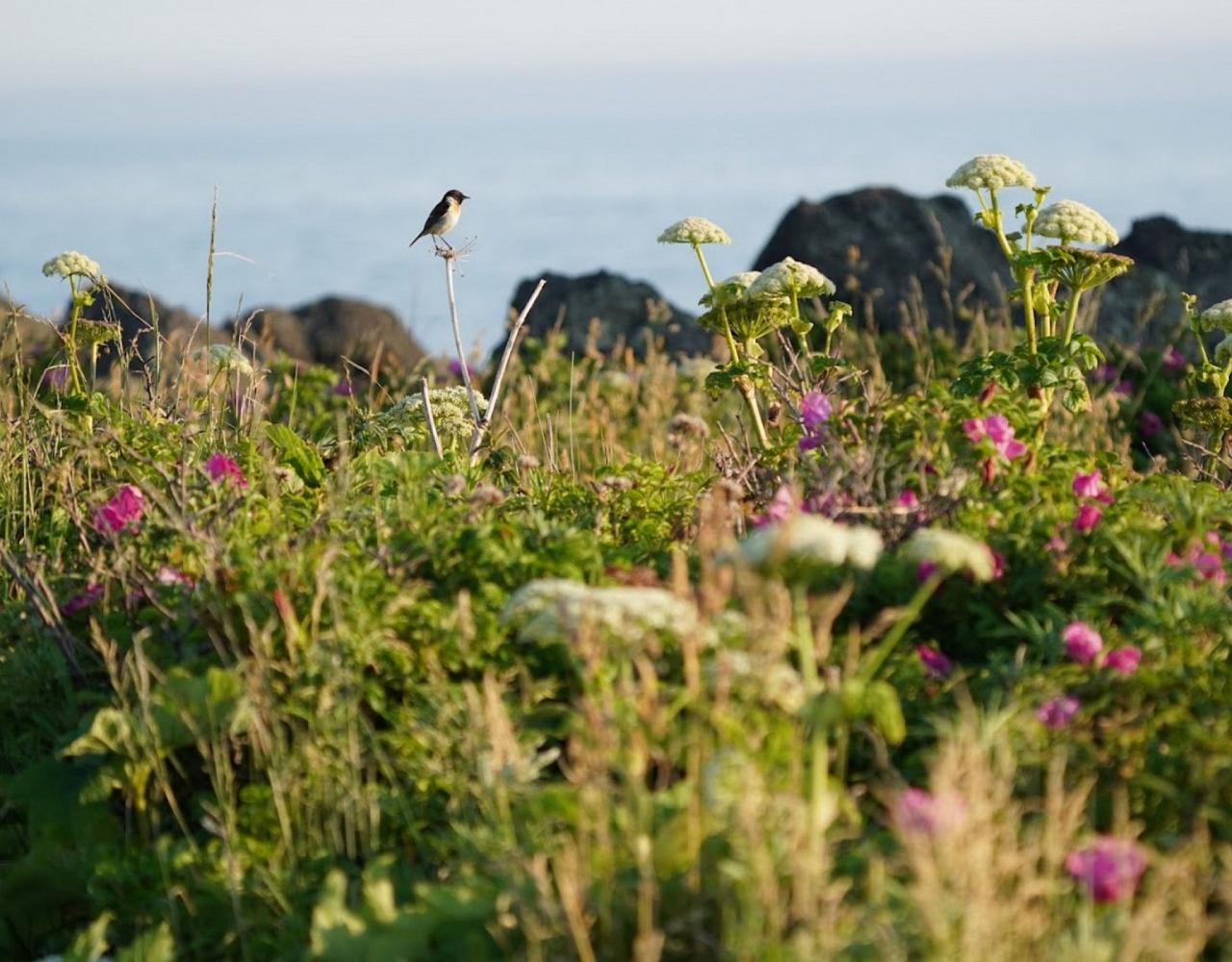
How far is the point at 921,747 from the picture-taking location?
333 centimetres

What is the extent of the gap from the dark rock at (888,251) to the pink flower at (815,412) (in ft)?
26.5

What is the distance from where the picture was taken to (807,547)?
2820mm

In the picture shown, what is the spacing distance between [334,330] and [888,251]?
4.58 metres

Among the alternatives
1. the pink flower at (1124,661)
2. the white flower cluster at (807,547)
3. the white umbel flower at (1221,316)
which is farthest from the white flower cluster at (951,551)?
the white umbel flower at (1221,316)

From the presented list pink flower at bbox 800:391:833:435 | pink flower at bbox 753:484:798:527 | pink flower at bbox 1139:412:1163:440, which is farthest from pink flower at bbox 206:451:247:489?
pink flower at bbox 1139:412:1163:440

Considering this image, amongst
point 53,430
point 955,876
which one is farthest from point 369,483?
point 955,876

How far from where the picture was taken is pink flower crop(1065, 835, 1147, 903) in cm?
251

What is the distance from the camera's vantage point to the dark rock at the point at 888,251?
12727mm

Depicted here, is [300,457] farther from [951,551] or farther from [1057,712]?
[1057,712]

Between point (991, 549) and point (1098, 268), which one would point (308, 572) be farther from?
point (1098, 268)

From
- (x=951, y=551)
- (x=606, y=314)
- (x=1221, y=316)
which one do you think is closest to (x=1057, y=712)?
(x=951, y=551)

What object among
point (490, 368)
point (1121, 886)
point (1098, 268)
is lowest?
point (490, 368)

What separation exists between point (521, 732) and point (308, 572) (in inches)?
27.1

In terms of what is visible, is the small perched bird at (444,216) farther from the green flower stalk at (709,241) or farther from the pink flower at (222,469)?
the pink flower at (222,469)
